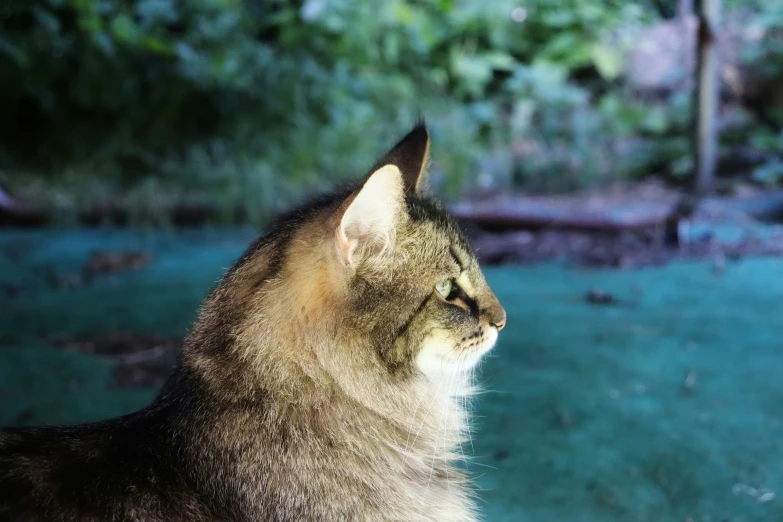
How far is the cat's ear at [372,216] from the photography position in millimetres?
1306

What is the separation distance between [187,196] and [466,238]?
4152mm

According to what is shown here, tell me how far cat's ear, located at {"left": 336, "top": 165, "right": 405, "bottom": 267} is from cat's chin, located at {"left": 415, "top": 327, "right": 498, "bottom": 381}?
23 cm

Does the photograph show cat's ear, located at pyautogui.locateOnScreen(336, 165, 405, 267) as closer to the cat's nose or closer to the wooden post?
the cat's nose

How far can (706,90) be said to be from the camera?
4.56m

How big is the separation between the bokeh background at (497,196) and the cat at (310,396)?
55 cm

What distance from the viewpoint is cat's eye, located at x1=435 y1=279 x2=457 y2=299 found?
1511 millimetres

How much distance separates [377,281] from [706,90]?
3.90 meters

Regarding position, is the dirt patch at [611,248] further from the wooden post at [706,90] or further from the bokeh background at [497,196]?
the wooden post at [706,90]

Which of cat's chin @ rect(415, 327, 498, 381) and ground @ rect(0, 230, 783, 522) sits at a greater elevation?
cat's chin @ rect(415, 327, 498, 381)

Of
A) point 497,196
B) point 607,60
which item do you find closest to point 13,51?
point 497,196

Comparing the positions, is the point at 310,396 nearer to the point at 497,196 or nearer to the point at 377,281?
the point at 377,281

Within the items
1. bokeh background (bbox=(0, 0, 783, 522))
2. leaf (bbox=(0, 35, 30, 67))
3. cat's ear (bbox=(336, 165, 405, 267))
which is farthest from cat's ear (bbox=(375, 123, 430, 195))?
leaf (bbox=(0, 35, 30, 67))

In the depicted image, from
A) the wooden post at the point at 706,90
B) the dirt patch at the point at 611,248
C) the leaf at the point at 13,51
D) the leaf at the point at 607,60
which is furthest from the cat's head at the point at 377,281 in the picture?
the leaf at the point at 607,60

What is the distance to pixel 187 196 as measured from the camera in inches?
215
